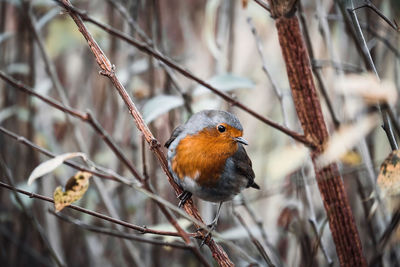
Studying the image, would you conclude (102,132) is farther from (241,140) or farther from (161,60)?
(241,140)

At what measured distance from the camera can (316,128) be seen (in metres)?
0.86

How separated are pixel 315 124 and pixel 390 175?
158 mm

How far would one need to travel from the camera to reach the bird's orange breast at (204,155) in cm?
142

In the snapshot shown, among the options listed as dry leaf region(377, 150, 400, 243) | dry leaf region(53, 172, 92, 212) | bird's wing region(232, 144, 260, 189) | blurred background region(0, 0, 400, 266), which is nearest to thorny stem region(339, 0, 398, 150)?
dry leaf region(377, 150, 400, 243)

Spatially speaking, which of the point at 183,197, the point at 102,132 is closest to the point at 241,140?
the point at 183,197

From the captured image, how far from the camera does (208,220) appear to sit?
6.50 ft

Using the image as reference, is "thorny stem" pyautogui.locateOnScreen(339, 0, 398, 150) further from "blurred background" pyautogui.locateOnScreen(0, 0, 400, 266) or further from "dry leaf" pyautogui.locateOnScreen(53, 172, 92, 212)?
"dry leaf" pyautogui.locateOnScreen(53, 172, 92, 212)

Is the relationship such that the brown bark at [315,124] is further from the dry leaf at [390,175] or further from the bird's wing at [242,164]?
the bird's wing at [242,164]

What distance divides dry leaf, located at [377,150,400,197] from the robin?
0.67 meters

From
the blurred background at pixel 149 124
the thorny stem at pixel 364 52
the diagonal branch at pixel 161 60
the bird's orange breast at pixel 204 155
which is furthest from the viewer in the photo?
the blurred background at pixel 149 124

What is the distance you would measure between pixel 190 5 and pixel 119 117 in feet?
6.49

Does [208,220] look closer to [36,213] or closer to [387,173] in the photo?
[36,213]

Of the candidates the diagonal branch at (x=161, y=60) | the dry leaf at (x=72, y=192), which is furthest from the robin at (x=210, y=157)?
the dry leaf at (x=72, y=192)

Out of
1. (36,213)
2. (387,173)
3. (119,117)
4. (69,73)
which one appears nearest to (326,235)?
(119,117)
